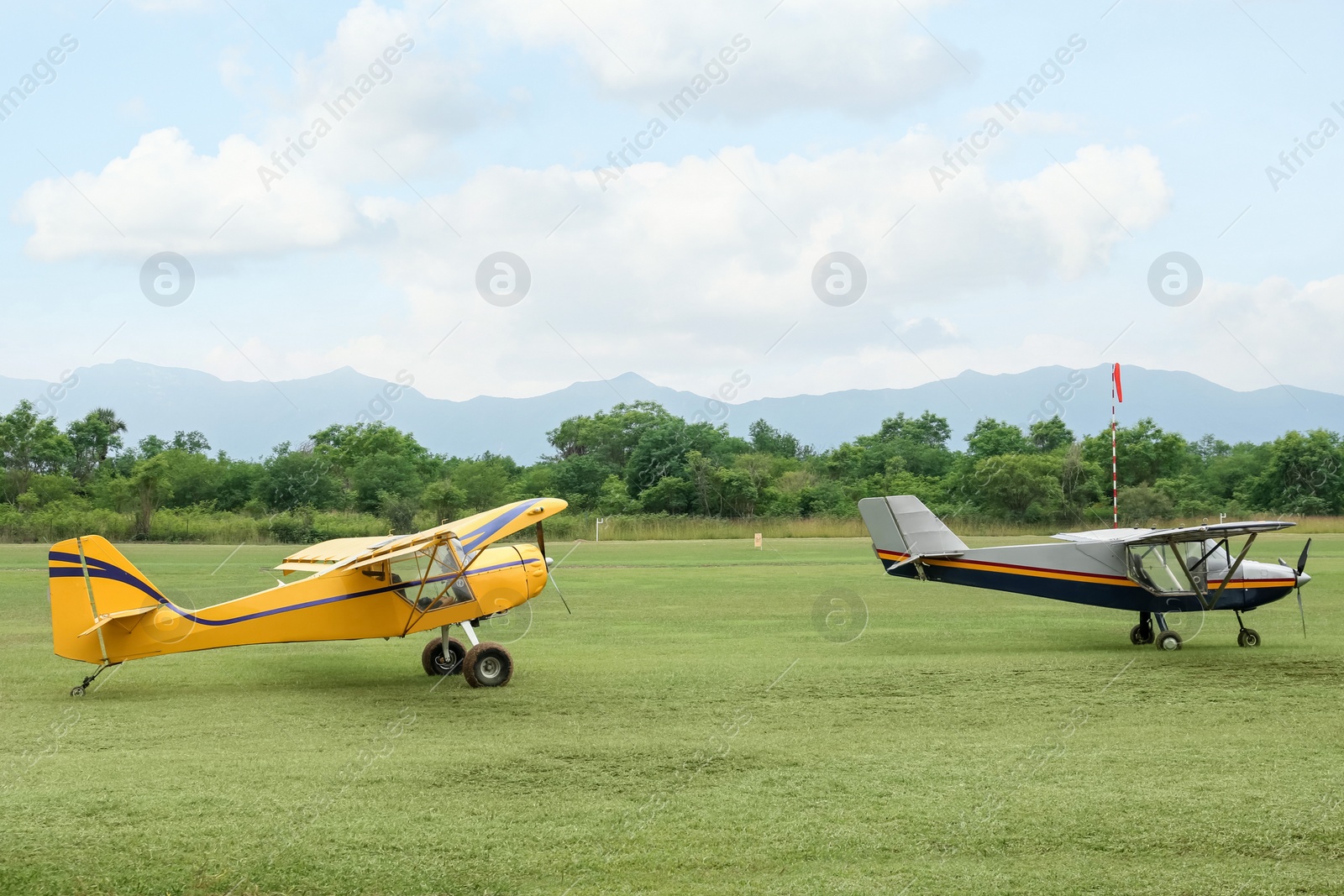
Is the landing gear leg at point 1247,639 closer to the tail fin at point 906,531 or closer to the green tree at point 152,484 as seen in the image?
the tail fin at point 906,531

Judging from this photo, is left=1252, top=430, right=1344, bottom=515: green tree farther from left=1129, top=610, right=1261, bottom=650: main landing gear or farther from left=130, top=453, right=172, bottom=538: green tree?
left=130, top=453, right=172, bottom=538: green tree

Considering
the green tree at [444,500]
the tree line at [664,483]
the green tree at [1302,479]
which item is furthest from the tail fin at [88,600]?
the green tree at [1302,479]

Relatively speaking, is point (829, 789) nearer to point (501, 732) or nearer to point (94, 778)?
point (501, 732)

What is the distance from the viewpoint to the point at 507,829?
5.95 meters

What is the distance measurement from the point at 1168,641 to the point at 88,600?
1207 centimetres

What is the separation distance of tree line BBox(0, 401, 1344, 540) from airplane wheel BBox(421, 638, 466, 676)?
1251 inches

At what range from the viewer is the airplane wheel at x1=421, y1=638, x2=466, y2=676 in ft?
37.8

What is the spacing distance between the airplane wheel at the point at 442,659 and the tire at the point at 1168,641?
27.7ft

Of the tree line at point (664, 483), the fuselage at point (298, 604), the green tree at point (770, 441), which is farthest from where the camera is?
the green tree at point (770, 441)

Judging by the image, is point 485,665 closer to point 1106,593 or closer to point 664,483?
point 1106,593

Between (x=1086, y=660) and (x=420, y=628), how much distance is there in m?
7.47

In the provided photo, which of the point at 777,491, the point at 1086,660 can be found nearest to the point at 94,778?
the point at 1086,660

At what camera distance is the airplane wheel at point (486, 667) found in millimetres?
10633

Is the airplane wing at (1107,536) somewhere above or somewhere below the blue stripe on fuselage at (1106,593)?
above
